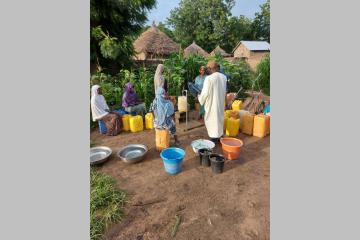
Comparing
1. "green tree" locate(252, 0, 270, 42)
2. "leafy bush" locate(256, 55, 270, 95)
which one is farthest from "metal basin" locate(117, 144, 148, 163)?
"green tree" locate(252, 0, 270, 42)

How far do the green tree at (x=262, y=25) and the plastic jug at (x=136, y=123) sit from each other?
2865 cm

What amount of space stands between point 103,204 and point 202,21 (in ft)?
91.8

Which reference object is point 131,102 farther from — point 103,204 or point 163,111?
point 103,204

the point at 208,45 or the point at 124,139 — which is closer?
the point at 124,139

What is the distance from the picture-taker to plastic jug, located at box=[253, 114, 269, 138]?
512cm

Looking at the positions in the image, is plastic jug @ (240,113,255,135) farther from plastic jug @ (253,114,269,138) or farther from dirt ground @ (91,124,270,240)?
dirt ground @ (91,124,270,240)

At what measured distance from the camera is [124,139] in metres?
5.30

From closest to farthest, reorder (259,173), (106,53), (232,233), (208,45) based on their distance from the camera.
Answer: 1. (232,233)
2. (259,173)
3. (106,53)
4. (208,45)

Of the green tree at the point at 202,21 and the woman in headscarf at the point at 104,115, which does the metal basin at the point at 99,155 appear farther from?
the green tree at the point at 202,21

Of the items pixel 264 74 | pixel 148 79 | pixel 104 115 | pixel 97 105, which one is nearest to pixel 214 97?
pixel 104 115

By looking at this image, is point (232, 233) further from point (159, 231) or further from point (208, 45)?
point (208, 45)

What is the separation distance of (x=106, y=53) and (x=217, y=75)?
14.4ft

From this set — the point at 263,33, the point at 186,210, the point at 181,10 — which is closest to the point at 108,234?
the point at 186,210

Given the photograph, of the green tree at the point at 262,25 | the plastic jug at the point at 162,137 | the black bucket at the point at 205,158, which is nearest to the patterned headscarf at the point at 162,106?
the plastic jug at the point at 162,137
